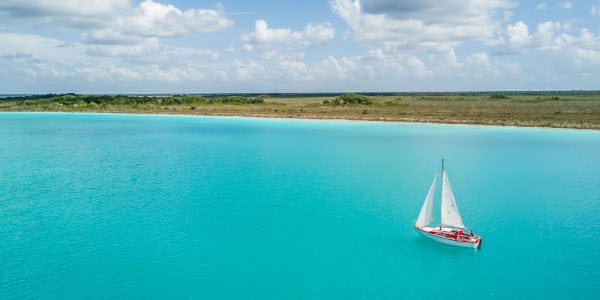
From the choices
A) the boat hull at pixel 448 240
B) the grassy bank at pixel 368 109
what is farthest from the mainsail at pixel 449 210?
the grassy bank at pixel 368 109

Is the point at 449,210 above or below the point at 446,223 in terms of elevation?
above

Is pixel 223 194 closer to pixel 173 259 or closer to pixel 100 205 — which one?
pixel 100 205

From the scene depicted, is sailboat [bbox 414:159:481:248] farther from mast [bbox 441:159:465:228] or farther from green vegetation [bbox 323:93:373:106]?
green vegetation [bbox 323:93:373:106]

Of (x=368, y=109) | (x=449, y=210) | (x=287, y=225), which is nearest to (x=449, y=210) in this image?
(x=449, y=210)

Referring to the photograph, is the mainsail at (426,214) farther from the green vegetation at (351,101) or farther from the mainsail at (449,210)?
the green vegetation at (351,101)

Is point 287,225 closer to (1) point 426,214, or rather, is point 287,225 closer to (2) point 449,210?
(1) point 426,214

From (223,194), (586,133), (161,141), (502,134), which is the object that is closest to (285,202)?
(223,194)

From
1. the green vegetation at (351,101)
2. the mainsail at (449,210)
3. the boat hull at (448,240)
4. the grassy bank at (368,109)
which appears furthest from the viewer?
the green vegetation at (351,101)

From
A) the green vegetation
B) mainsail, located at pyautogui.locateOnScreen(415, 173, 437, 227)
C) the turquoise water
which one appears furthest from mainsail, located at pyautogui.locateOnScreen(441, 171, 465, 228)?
the green vegetation
